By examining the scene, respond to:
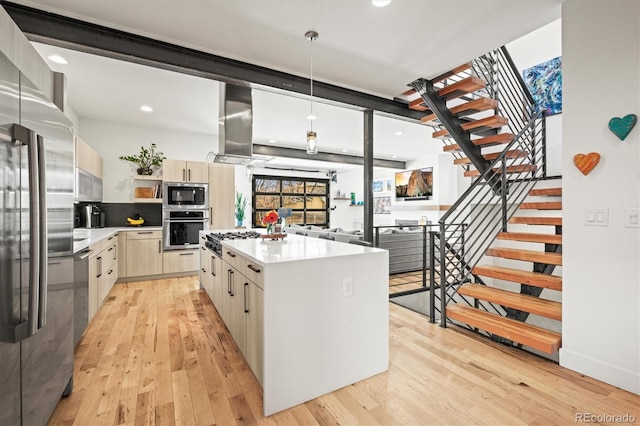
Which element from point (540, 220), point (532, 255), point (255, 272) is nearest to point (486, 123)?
point (540, 220)

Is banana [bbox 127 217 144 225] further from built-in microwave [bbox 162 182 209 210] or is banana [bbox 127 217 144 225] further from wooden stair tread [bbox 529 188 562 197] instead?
wooden stair tread [bbox 529 188 562 197]

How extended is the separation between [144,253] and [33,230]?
4.15 meters

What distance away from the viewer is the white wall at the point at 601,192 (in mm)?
1977

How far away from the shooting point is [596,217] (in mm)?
2135

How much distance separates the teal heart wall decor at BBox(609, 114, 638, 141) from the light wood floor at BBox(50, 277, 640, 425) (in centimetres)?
→ 166

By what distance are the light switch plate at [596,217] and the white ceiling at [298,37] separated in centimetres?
157

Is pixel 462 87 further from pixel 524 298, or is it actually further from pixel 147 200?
pixel 147 200

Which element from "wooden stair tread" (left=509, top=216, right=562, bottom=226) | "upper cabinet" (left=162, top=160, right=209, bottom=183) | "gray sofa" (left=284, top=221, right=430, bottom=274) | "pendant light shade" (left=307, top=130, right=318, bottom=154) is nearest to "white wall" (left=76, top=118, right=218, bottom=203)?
"upper cabinet" (left=162, top=160, right=209, bottom=183)

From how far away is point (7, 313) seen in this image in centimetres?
114

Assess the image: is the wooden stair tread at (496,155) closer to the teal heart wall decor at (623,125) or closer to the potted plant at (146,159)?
the teal heart wall decor at (623,125)

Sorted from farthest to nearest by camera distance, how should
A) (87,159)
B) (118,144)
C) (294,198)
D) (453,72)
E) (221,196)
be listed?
1. (294,198)
2. (221,196)
3. (118,144)
4. (87,159)
5. (453,72)

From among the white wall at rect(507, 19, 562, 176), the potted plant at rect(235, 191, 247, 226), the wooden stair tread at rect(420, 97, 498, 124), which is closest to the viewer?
the wooden stair tread at rect(420, 97, 498, 124)

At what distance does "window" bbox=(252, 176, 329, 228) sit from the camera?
9.47 meters

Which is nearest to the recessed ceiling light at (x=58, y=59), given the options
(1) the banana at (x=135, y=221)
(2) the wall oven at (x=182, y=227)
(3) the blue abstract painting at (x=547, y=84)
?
(2) the wall oven at (x=182, y=227)
